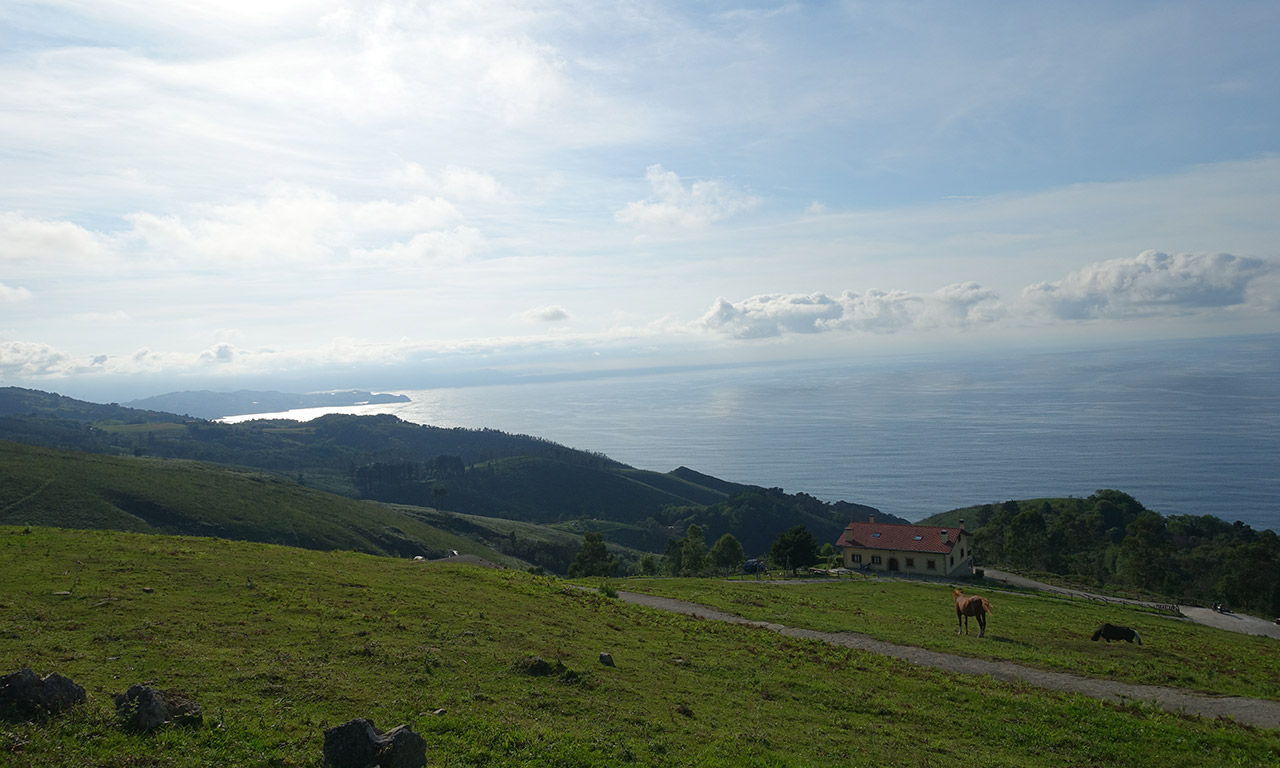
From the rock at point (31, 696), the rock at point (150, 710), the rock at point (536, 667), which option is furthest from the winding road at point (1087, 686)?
the rock at point (31, 696)

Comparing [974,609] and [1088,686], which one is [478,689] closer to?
[1088,686]

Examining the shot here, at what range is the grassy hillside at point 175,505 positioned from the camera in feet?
235

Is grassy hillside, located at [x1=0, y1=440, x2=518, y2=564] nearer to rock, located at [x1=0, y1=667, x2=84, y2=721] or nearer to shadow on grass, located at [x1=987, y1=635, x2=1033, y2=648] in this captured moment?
rock, located at [x1=0, y1=667, x2=84, y2=721]

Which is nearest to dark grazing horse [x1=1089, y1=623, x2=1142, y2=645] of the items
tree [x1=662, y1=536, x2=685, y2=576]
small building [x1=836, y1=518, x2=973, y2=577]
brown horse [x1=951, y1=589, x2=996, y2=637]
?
brown horse [x1=951, y1=589, x2=996, y2=637]

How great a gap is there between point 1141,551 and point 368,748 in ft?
350

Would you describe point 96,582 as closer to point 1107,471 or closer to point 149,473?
point 149,473

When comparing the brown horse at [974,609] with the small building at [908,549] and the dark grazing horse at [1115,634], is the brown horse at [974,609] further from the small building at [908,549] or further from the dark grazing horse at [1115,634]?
the small building at [908,549]

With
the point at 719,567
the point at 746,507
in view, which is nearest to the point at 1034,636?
the point at 719,567

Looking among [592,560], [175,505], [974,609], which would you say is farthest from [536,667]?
[175,505]

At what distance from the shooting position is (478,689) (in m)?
15.9

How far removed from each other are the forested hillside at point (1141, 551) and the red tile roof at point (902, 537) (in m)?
19.4

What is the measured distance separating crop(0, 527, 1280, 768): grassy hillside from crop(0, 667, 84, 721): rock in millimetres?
443

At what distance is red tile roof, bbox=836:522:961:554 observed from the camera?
65.7 metres

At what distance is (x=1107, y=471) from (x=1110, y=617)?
593 ft
